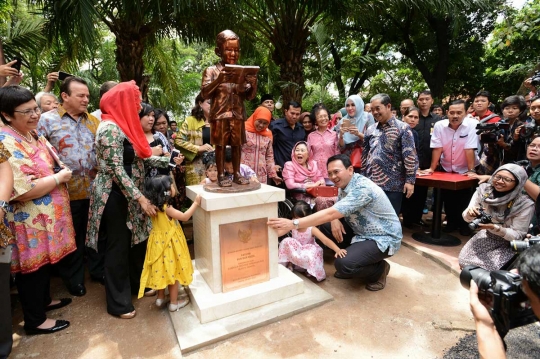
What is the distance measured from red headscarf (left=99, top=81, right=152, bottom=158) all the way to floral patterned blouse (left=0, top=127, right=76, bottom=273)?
0.56 m

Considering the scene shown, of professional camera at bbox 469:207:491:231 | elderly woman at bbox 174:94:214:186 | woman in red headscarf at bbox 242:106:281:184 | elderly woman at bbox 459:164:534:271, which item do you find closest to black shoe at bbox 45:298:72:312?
elderly woman at bbox 174:94:214:186

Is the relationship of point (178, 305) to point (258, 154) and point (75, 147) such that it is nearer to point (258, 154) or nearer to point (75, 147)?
point (75, 147)

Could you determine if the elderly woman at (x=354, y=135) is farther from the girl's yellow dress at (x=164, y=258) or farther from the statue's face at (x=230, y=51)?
the girl's yellow dress at (x=164, y=258)

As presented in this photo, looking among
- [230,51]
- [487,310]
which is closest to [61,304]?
[230,51]

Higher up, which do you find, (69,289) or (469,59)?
(469,59)

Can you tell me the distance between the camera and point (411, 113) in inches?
180

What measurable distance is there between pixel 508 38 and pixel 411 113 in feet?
5.74

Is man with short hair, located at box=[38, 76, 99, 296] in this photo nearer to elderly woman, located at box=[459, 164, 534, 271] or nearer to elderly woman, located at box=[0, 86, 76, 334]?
elderly woman, located at box=[0, 86, 76, 334]

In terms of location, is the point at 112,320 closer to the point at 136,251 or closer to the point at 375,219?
the point at 136,251

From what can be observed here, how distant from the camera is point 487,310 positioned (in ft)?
4.51

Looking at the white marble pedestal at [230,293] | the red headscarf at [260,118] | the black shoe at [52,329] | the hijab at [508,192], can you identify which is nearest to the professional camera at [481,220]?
the hijab at [508,192]

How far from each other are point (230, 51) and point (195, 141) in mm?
1686

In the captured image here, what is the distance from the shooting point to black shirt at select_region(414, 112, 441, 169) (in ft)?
15.4

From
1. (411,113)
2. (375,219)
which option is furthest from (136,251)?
(411,113)
